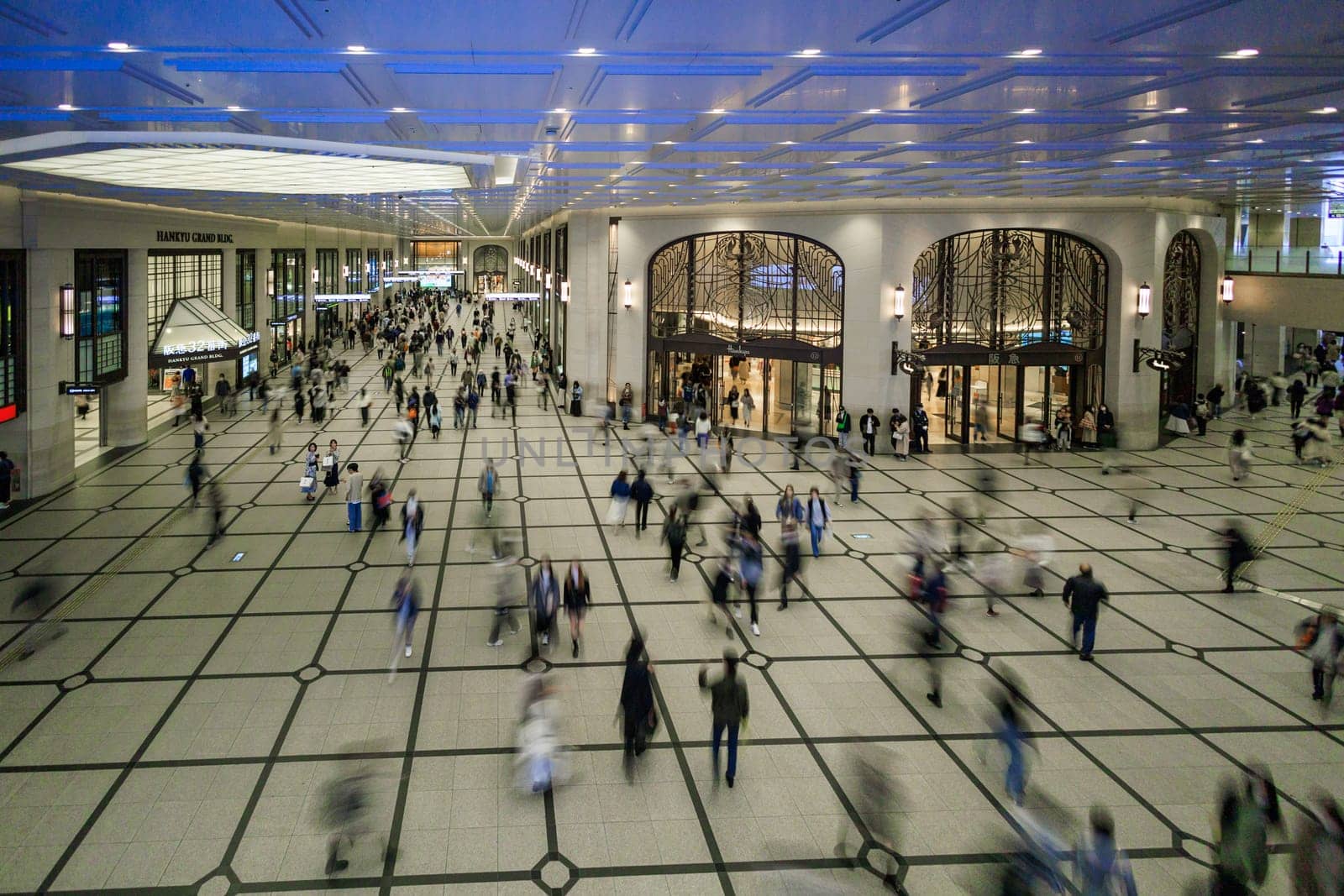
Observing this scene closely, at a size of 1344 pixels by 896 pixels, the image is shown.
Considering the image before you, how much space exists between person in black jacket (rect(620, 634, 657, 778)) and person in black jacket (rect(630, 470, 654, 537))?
653 cm

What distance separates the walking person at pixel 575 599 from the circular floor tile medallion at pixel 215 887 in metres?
4.18

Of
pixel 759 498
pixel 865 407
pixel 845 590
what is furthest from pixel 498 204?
pixel 845 590

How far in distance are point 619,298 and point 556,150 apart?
44.7 feet

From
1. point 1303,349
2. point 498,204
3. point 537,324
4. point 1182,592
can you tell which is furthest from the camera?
point 537,324

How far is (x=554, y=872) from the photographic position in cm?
613

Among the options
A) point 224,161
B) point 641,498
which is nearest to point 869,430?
point 641,498

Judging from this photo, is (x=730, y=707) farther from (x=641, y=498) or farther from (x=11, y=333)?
(x=11, y=333)

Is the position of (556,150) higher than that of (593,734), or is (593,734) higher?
(556,150)

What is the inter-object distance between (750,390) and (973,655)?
54.0ft

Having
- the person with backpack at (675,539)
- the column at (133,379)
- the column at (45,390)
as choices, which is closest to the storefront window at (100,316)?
the column at (133,379)

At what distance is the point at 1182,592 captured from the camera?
465 inches

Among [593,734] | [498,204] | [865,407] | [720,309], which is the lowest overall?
[593,734]

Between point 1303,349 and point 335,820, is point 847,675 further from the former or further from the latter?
point 1303,349

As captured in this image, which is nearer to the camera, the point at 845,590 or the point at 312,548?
the point at 845,590
